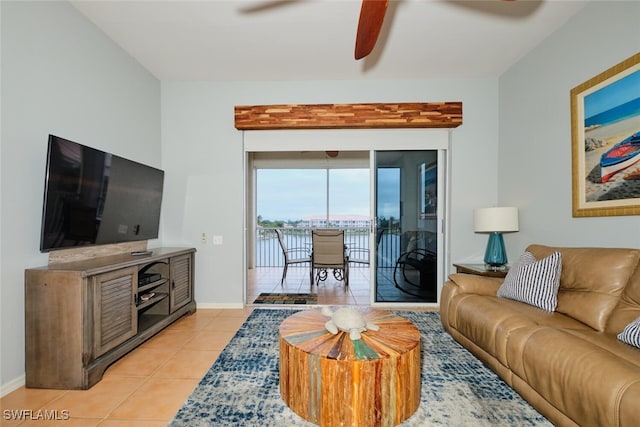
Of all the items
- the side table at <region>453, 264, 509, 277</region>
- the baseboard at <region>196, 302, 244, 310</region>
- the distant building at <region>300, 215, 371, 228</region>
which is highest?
the distant building at <region>300, 215, 371, 228</region>

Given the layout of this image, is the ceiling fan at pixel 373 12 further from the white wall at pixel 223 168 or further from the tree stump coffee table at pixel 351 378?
the tree stump coffee table at pixel 351 378

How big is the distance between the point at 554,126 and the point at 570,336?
2003mm

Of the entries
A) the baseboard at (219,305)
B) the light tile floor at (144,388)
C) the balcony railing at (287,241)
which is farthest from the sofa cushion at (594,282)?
the balcony railing at (287,241)

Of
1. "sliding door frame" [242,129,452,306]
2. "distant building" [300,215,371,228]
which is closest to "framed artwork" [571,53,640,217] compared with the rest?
"sliding door frame" [242,129,452,306]

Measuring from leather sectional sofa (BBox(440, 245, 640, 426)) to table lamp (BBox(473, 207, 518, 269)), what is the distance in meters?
0.48

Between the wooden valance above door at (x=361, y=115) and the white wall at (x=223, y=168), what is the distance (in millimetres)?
170

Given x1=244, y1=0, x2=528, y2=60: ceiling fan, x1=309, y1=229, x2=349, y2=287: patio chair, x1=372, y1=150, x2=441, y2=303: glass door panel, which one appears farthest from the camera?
x1=309, y1=229, x2=349, y2=287: patio chair

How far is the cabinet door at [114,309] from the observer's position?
2.02m

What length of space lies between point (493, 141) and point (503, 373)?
2.69 meters

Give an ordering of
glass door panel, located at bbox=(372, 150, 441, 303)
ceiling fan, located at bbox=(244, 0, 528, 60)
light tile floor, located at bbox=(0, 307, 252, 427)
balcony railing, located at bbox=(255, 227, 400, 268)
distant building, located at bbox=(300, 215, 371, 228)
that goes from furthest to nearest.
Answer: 1. distant building, located at bbox=(300, 215, 371, 228)
2. balcony railing, located at bbox=(255, 227, 400, 268)
3. glass door panel, located at bbox=(372, 150, 441, 303)
4. light tile floor, located at bbox=(0, 307, 252, 427)
5. ceiling fan, located at bbox=(244, 0, 528, 60)

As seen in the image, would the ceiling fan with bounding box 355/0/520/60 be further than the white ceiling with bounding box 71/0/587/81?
No

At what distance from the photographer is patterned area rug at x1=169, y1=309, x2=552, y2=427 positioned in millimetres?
1546

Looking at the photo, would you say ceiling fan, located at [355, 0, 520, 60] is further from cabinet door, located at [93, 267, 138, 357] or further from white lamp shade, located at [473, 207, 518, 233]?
cabinet door, located at [93, 267, 138, 357]

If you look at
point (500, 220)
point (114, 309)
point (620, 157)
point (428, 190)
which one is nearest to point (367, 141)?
point (428, 190)
